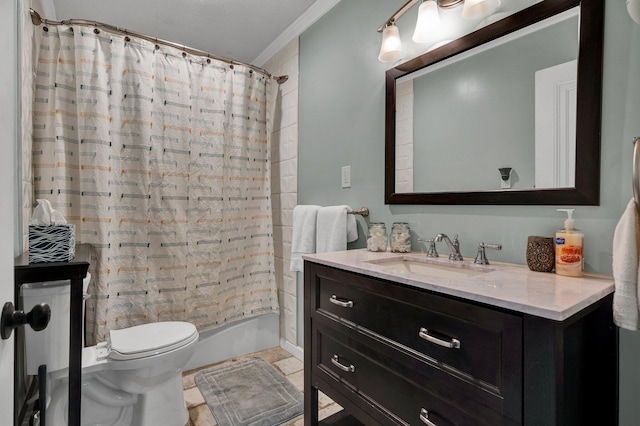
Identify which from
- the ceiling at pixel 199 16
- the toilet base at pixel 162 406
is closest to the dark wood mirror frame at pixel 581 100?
the ceiling at pixel 199 16

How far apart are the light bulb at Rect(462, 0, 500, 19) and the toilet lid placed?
195 cm

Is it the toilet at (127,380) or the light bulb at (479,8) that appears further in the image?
the toilet at (127,380)

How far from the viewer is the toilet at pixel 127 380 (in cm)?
142

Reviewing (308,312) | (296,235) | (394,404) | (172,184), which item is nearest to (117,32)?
(172,184)

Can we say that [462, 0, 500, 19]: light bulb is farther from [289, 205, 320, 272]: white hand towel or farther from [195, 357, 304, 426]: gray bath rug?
[195, 357, 304, 426]: gray bath rug

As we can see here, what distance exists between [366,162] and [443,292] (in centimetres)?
106

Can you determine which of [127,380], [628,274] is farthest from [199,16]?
[628,274]

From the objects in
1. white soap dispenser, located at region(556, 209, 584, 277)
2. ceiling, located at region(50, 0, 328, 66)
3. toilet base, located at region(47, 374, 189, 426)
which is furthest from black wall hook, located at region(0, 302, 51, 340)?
ceiling, located at region(50, 0, 328, 66)

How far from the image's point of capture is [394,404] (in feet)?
3.40

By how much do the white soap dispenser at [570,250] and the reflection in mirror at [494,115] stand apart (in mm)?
159

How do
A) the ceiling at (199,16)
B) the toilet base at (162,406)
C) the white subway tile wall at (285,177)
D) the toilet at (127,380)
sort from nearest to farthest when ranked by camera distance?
the toilet at (127,380) → the toilet base at (162,406) → the ceiling at (199,16) → the white subway tile wall at (285,177)

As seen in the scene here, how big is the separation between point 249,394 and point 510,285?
5.38ft

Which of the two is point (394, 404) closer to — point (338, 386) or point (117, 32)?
point (338, 386)

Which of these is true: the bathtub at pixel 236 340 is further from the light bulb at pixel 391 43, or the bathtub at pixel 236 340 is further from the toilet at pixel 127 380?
the light bulb at pixel 391 43
